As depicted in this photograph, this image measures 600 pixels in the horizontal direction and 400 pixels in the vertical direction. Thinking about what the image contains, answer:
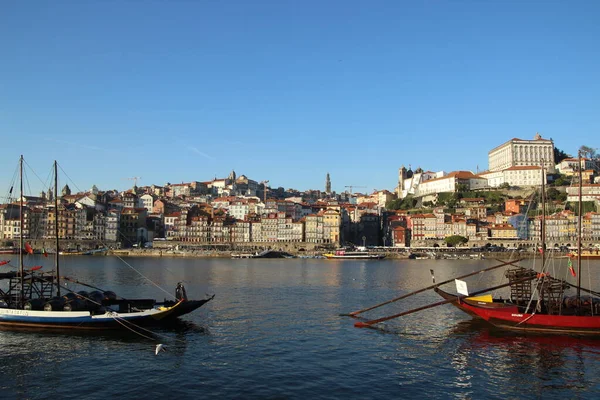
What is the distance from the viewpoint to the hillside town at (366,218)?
10812 centimetres

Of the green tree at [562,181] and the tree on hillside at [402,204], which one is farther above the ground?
the green tree at [562,181]

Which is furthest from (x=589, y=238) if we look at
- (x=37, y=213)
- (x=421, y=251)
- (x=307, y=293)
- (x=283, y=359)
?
(x=37, y=213)

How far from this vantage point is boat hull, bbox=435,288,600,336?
2330cm

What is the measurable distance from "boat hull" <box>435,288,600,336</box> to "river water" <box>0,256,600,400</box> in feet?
2.23

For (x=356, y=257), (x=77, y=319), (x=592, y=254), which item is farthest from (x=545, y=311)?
(x=592, y=254)

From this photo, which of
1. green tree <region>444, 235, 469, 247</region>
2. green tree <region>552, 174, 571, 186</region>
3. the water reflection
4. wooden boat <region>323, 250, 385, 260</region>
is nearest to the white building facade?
green tree <region>552, 174, 571, 186</region>

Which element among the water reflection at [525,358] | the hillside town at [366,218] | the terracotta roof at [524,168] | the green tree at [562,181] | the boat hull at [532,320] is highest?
the terracotta roof at [524,168]

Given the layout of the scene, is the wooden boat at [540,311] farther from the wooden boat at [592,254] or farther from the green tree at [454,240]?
the green tree at [454,240]

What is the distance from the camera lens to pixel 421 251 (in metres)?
105

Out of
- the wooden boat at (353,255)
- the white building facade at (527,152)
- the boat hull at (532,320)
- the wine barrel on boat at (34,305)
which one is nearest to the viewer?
the boat hull at (532,320)

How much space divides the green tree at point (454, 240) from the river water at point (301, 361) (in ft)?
257

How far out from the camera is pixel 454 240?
10519cm

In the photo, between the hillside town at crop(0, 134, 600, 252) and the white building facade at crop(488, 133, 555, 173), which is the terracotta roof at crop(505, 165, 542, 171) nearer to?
the hillside town at crop(0, 134, 600, 252)

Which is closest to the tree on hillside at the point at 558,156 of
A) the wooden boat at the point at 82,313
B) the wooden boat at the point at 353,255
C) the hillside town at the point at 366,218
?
the hillside town at the point at 366,218
